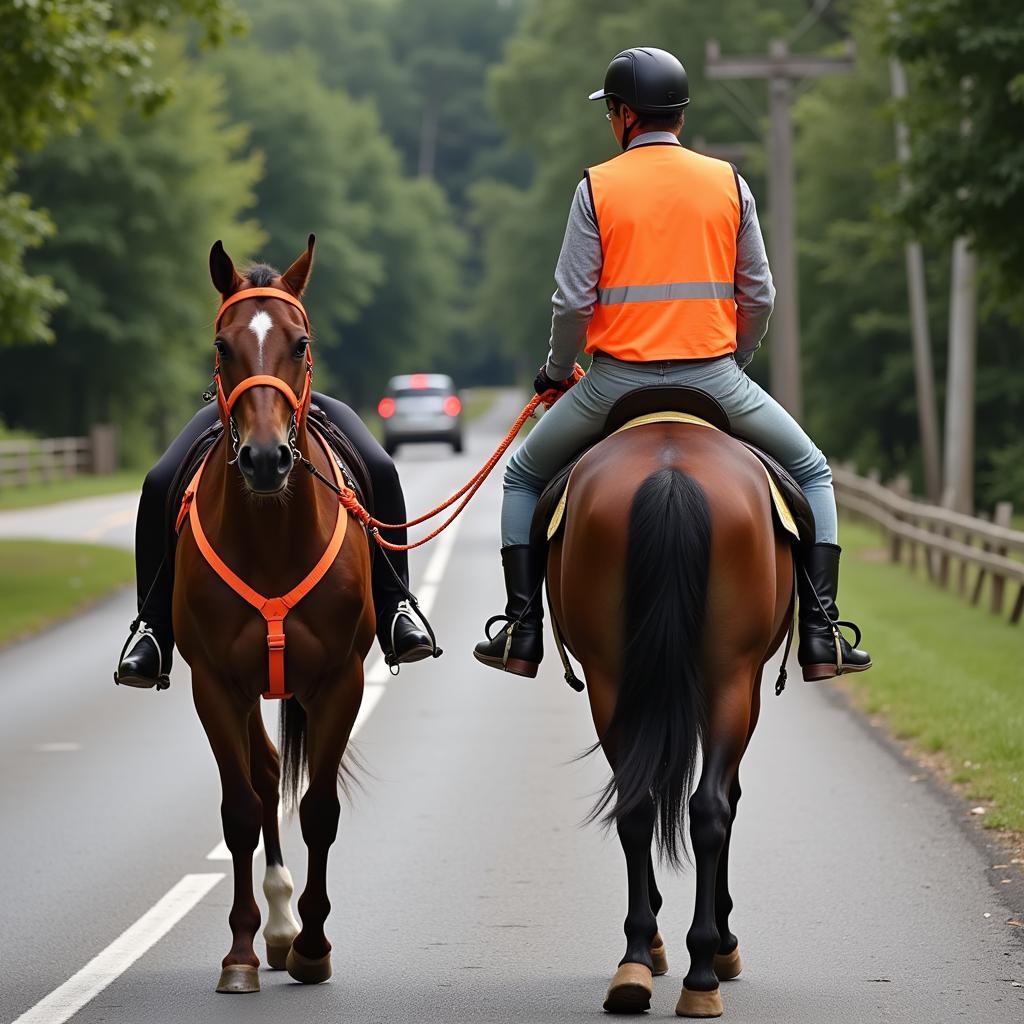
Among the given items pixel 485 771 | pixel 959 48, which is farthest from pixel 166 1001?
pixel 959 48

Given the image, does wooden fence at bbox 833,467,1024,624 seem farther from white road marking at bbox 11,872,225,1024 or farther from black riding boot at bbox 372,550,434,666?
white road marking at bbox 11,872,225,1024

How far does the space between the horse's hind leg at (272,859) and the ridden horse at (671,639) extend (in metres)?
1.50

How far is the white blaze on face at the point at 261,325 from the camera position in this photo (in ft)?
22.7

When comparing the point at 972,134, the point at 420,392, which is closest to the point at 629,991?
the point at 972,134

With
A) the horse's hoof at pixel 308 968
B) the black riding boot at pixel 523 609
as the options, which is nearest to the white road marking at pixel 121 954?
the horse's hoof at pixel 308 968

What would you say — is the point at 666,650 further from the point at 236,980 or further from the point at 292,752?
the point at 292,752

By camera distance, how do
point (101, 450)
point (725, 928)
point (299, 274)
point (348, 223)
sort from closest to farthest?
point (725, 928)
point (299, 274)
point (101, 450)
point (348, 223)

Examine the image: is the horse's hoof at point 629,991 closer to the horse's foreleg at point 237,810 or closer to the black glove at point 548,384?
the horse's foreleg at point 237,810

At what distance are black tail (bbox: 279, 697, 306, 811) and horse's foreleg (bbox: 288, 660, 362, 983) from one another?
58cm

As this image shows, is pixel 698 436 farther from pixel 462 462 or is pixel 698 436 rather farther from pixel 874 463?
pixel 462 462

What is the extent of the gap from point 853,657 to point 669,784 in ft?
3.81

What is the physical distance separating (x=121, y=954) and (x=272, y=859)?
650 mm

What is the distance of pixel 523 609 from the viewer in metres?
7.68

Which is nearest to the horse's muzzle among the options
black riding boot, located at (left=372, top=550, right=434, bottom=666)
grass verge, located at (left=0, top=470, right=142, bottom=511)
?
black riding boot, located at (left=372, top=550, right=434, bottom=666)
